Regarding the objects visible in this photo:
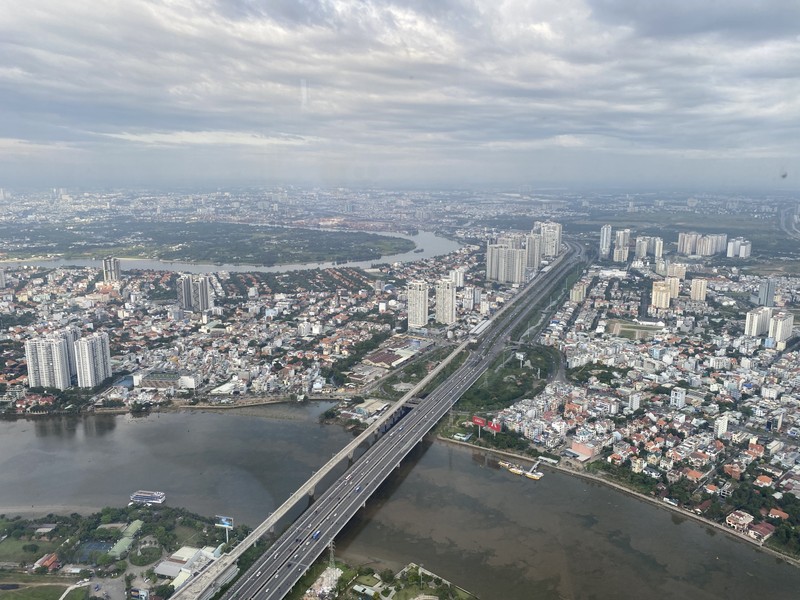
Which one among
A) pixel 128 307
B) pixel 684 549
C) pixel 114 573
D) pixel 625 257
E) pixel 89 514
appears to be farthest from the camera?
pixel 625 257

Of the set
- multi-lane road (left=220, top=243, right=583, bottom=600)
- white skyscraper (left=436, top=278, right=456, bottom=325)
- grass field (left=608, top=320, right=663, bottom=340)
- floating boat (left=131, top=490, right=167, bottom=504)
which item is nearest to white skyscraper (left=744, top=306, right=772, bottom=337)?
grass field (left=608, top=320, right=663, bottom=340)

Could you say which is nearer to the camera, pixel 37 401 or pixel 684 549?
pixel 684 549

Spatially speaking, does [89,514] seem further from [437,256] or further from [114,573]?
[437,256]

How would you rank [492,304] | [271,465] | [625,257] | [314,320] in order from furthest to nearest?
1. [625,257]
2. [492,304]
3. [314,320]
4. [271,465]

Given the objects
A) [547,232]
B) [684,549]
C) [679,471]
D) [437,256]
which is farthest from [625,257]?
[684,549]

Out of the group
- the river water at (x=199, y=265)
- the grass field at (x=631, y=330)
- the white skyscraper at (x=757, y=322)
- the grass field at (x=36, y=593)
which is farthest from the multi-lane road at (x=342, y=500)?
the river water at (x=199, y=265)

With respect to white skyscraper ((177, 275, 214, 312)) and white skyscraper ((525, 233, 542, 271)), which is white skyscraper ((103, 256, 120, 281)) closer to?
white skyscraper ((177, 275, 214, 312))
